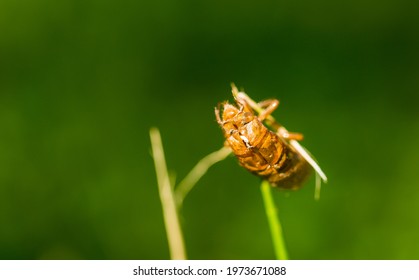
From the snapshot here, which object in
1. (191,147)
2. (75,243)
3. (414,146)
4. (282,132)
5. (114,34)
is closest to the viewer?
(282,132)

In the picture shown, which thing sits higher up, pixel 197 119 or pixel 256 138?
pixel 197 119

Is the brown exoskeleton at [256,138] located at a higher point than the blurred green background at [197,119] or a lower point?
lower

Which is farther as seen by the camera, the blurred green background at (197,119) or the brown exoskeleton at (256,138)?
the blurred green background at (197,119)

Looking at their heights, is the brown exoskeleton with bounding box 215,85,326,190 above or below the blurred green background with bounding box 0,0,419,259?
below

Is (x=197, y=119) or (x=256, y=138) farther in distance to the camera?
(x=197, y=119)

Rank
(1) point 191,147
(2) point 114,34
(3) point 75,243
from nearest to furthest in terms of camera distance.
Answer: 1. (3) point 75,243
2. (1) point 191,147
3. (2) point 114,34

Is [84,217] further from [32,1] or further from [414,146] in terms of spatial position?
[414,146]

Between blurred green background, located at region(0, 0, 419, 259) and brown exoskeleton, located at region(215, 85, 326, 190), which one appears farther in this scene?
blurred green background, located at region(0, 0, 419, 259)

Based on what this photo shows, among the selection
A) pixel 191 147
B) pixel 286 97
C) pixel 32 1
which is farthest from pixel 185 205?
pixel 32 1
